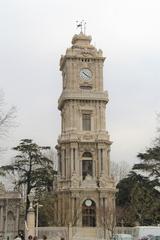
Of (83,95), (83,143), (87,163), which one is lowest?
(87,163)

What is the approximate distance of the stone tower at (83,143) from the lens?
69625mm

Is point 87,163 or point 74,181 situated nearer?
point 74,181

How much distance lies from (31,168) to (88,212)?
1075 cm

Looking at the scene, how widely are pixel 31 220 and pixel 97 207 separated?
86.8 ft

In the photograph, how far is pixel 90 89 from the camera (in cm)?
7544

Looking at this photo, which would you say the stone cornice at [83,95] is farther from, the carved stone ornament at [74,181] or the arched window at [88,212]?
the arched window at [88,212]

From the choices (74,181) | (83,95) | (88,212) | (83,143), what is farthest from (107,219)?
(83,95)

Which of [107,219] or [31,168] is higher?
[31,168]

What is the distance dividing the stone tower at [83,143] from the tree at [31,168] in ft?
7.45

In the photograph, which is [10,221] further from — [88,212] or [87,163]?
[87,163]

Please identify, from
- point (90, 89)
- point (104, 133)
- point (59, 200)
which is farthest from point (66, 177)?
point (90, 89)

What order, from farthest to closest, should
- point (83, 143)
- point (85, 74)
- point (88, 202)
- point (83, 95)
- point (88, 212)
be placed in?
point (85, 74) → point (83, 95) → point (83, 143) → point (88, 202) → point (88, 212)

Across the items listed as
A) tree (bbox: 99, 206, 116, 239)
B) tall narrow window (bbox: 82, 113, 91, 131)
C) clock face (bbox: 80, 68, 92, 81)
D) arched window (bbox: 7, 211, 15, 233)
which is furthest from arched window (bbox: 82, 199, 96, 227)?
clock face (bbox: 80, 68, 92, 81)

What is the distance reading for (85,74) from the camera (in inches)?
2985
